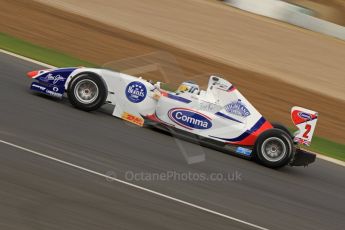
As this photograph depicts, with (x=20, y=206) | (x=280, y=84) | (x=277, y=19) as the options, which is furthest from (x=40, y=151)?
(x=277, y=19)

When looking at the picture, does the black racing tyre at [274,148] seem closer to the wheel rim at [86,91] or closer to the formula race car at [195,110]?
the formula race car at [195,110]

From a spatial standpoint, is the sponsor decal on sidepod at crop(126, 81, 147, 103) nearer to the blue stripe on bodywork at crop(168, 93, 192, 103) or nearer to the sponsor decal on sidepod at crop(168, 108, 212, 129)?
the blue stripe on bodywork at crop(168, 93, 192, 103)

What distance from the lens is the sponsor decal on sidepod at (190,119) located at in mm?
9977

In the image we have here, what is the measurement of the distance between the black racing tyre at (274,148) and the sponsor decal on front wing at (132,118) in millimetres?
1768

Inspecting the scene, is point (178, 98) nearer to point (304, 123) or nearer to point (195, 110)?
point (195, 110)

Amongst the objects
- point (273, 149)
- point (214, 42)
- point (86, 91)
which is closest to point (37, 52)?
point (86, 91)

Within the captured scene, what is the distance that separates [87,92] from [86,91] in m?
0.02

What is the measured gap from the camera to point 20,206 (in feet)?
20.2

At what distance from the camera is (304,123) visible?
9.96 m

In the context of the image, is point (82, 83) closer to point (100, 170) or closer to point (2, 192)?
point (100, 170)

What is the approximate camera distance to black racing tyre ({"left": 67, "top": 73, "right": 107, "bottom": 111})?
33.1 ft

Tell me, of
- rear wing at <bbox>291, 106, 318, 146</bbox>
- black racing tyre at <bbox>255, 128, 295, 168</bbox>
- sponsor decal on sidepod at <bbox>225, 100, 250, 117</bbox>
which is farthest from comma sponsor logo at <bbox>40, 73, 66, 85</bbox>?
rear wing at <bbox>291, 106, 318, 146</bbox>

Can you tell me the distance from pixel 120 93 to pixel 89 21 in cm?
559

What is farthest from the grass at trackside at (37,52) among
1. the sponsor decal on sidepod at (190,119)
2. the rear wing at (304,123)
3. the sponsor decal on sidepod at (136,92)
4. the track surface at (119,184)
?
the rear wing at (304,123)
